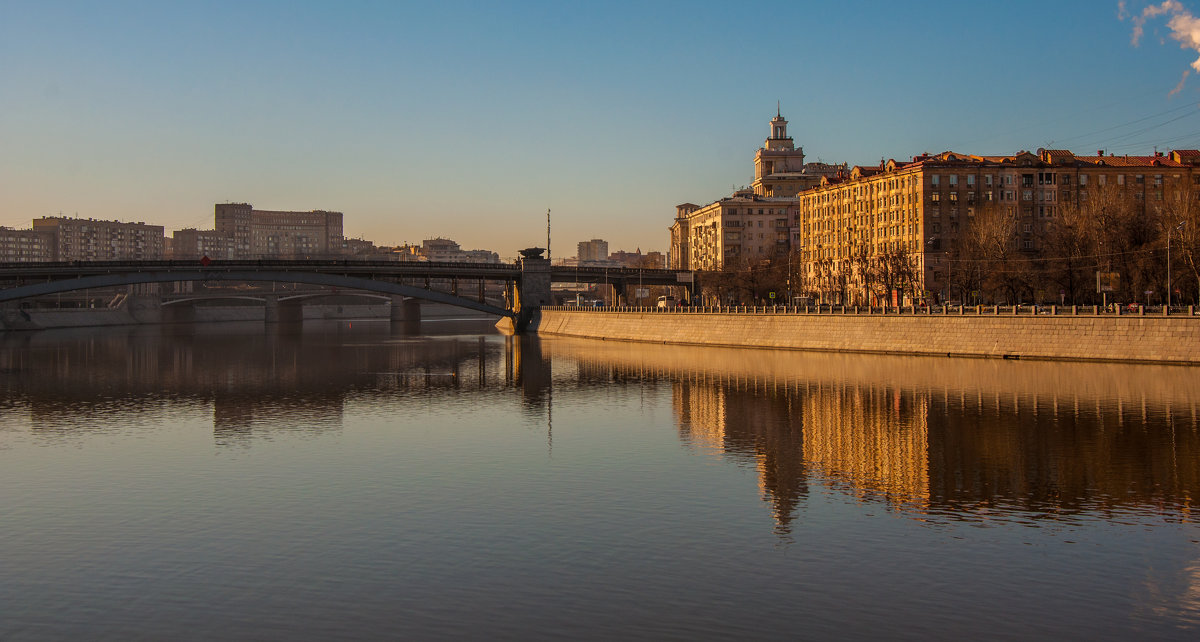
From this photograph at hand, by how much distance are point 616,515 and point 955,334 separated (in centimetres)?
4596

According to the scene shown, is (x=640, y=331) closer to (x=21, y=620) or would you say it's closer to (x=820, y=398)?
(x=820, y=398)

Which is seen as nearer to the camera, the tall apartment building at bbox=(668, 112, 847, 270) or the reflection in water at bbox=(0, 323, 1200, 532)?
the reflection in water at bbox=(0, 323, 1200, 532)

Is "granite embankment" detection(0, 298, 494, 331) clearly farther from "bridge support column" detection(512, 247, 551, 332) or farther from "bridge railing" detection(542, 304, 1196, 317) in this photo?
"bridge railing" detection(542, 304, 1196, 317)

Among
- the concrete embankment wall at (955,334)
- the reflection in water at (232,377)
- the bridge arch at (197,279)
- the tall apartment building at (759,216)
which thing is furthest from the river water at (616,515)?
the tall apartment building at (759,216)

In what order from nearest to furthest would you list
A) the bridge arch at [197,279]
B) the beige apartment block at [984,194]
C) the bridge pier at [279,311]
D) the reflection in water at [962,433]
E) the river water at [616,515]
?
the river water at [616,515], the reflection in water at [962,433], the bridge arch at [197,279], the beige apartment block at [984,194], the bridge pier at [279,311]

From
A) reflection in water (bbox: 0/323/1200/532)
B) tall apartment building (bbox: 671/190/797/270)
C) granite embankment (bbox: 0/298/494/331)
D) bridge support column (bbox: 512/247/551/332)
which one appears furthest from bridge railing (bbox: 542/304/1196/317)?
granite embankment (bbox: 0/298/494/331)

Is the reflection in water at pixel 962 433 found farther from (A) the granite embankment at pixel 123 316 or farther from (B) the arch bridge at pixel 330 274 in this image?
(A) the granite embankment at pixel 123 316

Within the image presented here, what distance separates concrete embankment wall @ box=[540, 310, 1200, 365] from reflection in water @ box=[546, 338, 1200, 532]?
76.8 inches

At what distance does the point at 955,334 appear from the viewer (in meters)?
62.8

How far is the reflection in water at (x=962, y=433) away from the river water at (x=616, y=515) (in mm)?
165

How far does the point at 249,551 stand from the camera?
19.2 meters

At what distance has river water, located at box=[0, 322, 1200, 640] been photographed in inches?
611

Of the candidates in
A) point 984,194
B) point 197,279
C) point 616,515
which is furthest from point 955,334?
point 197,279

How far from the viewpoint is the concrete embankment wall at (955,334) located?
53.7 meters
